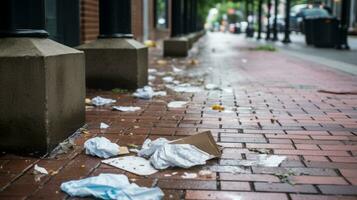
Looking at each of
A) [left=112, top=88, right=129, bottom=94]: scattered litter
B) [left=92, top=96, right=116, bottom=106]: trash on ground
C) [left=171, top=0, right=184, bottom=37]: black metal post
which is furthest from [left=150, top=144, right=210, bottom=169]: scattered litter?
[left=171, top=0, right=184, bottom=37]: black metal post

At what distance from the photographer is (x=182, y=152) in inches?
133

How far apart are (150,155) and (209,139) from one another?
1.37ft

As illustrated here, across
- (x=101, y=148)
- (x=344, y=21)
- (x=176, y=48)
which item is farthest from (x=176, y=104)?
(x=344, y=21)

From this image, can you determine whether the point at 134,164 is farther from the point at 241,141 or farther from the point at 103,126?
the point at 103,126

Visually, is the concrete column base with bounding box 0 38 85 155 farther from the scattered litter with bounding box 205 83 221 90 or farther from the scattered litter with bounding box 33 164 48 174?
the scattered litter with bounding box 205 83 221 90

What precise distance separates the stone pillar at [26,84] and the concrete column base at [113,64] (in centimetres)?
267

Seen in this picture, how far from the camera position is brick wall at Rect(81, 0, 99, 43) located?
9672 millimetres

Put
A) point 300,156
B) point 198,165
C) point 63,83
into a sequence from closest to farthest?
point 198,165
point 300,156
point 63,83

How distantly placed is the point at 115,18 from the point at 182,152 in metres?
3.54

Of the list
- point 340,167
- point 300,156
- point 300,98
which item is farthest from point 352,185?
point 300,98

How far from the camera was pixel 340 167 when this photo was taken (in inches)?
132

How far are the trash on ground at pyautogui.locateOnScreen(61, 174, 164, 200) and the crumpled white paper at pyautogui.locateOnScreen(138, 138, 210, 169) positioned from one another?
15.4 inches

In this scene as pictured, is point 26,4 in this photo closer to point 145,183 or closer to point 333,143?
point 145,183

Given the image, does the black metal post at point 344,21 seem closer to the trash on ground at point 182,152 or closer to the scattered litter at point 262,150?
the scattered litter at point 262,150
